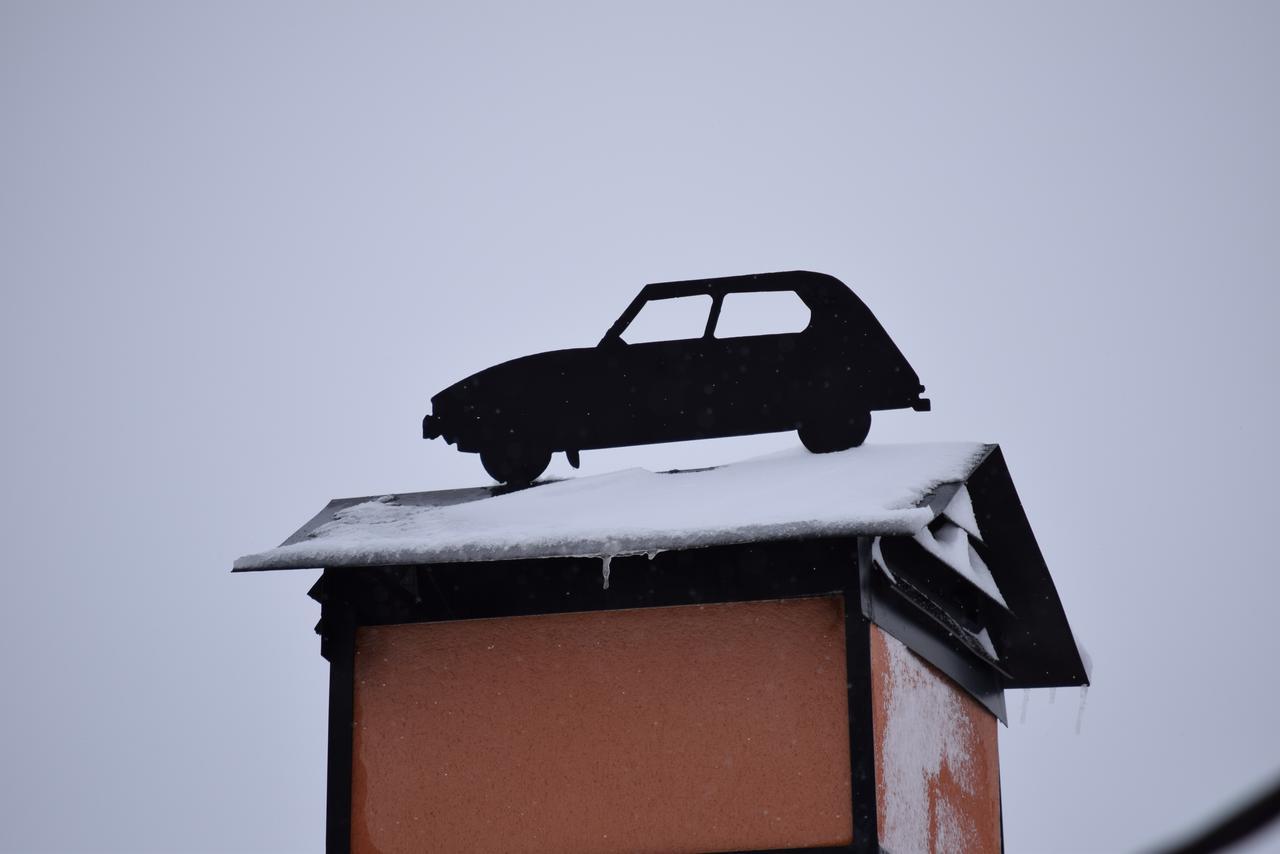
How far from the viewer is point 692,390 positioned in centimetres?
863

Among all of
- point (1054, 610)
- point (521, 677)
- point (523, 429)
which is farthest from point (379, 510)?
point (1054, 610)

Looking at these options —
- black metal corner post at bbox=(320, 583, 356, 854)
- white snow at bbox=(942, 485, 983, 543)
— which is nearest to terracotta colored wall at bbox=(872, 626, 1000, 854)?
white snow at bbox=(942, 485, 983, 543)

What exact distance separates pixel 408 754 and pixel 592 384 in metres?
2.69

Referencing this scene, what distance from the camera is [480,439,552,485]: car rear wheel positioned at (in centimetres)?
890

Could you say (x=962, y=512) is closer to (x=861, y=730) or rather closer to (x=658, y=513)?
(x=861, y=730)

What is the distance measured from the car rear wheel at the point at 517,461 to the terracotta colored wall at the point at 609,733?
1.79m

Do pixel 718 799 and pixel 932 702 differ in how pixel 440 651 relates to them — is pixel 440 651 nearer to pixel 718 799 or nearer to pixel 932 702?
pixel 718 799

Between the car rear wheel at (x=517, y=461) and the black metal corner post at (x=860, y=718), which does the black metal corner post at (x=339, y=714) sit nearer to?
the car rear wheel at (x=517, y=461)

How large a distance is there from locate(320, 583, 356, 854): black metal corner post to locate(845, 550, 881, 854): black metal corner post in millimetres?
2528

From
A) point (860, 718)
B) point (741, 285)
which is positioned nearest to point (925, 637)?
point (860, 718)

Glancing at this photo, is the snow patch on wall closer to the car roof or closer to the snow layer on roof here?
the snow layer on roof

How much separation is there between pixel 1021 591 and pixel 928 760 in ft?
5.48

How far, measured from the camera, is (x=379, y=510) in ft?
27.5

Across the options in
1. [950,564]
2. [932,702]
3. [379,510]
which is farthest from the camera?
[379,510]
